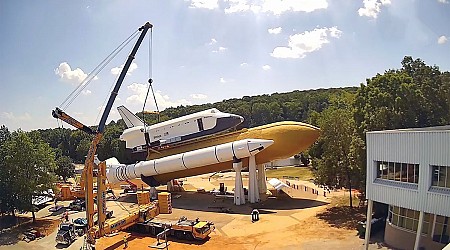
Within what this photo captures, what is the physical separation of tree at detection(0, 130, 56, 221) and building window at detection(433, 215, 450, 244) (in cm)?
3535

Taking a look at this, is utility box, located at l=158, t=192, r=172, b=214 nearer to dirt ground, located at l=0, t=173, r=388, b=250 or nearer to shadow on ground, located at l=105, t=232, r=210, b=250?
dirt ground, located at l=0, t=173, r=388, b=250

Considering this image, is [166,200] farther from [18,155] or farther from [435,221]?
[435,221]

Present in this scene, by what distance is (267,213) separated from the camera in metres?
37.4

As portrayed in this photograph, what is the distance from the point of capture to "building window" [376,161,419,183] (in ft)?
68.2

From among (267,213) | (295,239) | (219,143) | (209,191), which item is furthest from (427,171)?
(209,191)

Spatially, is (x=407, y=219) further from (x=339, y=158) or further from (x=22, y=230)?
(x=22, y=230)

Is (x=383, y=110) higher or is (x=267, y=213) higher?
(x=383, y=110)

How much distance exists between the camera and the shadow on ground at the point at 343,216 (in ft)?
104

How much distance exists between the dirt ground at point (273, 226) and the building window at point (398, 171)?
18.0 ft

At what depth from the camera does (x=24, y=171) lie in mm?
38688

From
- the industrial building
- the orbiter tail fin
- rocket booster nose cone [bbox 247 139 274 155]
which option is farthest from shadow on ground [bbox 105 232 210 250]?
the orbiter tail fin

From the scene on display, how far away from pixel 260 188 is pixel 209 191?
30.2 ft

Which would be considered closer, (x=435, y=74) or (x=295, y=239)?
(x=295, y=239)

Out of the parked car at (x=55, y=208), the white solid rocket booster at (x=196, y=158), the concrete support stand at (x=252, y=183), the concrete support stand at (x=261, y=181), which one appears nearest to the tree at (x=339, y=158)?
the white solid rocket booster at (x=196, y=158)
